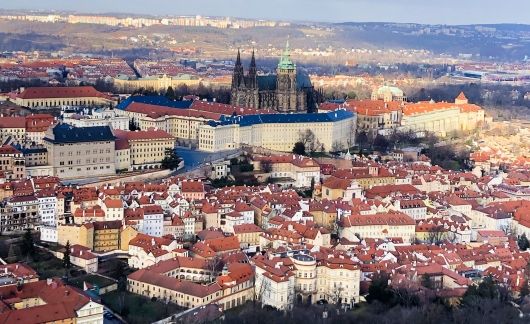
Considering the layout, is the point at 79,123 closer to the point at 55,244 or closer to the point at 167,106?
the point at 167,106

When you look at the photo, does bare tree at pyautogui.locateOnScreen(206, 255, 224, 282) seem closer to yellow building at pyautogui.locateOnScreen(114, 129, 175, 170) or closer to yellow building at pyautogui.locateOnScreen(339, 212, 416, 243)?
yellow building at pyautogui.locateOnScreen(339, 212, 416, 243)

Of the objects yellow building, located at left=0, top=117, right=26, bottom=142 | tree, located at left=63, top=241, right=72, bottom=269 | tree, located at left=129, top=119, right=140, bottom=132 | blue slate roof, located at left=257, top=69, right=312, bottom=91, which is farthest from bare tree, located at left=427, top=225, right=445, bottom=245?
blue slate roof, located at left=257, top=69, right=312, bottom=91

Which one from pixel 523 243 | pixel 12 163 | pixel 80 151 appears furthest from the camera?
pixel 80 151

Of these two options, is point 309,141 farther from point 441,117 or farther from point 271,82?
point 441,117

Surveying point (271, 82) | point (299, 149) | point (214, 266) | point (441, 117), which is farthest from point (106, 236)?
point (441, 117)

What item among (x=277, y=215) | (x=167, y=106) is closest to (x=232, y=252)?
(x=277, y=215)

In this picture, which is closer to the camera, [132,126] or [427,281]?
[427,281]

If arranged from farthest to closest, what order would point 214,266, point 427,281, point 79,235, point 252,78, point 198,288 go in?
point 252,78 → point 79,235 → point 214,266 → point 427,281 → point 198,288
